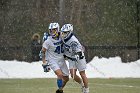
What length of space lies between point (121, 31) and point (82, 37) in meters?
1.90

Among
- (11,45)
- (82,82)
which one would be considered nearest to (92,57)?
(11,45)

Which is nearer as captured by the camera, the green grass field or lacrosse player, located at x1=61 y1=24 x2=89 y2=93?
lacrosse player, located at x1=61 y1=24 x2=89 y2=93

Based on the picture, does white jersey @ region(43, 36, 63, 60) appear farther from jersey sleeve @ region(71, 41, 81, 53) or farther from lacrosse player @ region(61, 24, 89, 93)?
jersey sleeve @ region(71, 41, 81, 53)

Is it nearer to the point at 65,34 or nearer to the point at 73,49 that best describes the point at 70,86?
the point at 73,49

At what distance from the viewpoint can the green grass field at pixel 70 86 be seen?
19.1 metres

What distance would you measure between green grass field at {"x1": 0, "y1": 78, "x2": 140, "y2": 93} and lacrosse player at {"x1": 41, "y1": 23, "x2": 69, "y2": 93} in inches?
72.2

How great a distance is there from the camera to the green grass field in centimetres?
1911

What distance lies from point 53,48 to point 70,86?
4.72 meters

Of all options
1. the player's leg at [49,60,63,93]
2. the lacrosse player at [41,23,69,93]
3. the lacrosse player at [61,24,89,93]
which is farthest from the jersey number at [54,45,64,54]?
the player's leg at [49,60,63,93]

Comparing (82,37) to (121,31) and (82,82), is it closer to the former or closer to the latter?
(121,31)

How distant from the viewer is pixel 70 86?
21.5 meters

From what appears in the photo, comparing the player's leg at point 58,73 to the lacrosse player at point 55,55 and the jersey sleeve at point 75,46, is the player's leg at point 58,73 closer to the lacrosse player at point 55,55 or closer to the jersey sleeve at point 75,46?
the lacrosse player at point 55,55

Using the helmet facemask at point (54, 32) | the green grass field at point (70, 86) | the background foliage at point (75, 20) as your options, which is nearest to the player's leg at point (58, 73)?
the helmet facemask at point (54, 32)

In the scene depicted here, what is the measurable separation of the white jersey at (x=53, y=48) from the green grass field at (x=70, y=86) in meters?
2.03
